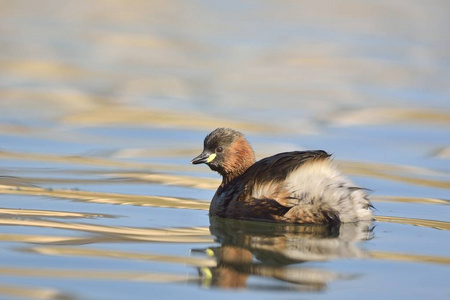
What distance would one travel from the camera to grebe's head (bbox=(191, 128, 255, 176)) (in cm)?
802

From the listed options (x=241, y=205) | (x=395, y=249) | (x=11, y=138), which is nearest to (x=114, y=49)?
(x=11, y=138)

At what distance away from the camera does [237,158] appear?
8.04 meters

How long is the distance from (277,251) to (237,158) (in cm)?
191

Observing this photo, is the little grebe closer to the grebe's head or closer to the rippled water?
the rippled water

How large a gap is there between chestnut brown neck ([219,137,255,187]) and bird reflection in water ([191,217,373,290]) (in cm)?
74

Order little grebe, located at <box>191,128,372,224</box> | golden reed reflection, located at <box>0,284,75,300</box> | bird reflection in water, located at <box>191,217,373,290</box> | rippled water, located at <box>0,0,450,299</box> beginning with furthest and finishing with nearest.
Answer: little grebe, located at <box>191,128,372,224</box>, rippled water, located at <box>0,0,450,299</box>, bird reflection in water, located at <box>191,217,373,290</box>, golden reed reflection, located at <box>0,284,75,300</box>

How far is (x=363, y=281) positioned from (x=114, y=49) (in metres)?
10.9

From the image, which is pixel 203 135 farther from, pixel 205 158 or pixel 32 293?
pixel 32 293

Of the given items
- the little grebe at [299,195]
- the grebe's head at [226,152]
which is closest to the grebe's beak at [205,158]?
the grebe's head at [226,152]

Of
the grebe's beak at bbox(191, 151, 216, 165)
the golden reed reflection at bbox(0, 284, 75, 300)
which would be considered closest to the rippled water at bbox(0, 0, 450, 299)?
the golden reed reflection at bbox(0, 284, 75, 300)

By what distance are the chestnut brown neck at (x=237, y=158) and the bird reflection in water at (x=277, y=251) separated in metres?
0.74

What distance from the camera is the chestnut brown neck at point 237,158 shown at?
8023mm

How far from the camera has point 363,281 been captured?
5461 mm

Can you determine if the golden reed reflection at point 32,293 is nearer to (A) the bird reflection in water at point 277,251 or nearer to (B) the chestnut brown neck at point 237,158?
(A) the bird reflection in water at point 277,251
